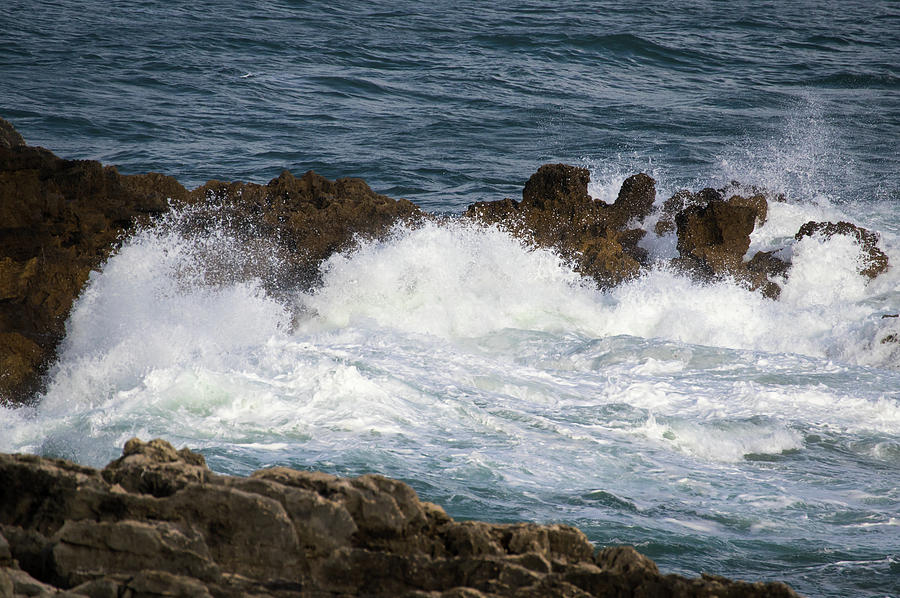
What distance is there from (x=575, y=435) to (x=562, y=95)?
42.6 feet

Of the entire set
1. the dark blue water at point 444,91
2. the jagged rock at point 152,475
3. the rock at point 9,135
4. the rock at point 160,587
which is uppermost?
the dark blue water at point 444,91

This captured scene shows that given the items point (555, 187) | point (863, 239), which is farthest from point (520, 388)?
point (863, 239)

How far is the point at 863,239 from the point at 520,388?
20.6ft

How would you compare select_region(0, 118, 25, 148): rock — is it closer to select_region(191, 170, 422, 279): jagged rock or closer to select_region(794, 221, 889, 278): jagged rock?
select_region(191, 170, 422, 279): jagged rock

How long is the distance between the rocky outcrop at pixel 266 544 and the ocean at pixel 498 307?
1.61m

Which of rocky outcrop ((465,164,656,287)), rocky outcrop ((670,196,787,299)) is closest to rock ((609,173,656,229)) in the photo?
rocky outcrop ((465,164,656,287))

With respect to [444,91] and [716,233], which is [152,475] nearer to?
[716,233]

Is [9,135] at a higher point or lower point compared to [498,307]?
higher

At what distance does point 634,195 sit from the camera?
10.8m

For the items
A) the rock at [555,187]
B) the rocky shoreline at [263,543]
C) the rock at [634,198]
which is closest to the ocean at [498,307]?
the rock at [634,198]

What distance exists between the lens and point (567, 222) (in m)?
9.80

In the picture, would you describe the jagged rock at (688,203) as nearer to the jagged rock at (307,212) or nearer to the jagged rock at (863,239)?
the jagged rock at (863,239)

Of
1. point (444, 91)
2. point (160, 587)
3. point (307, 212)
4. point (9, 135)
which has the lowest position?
point (160, 587)

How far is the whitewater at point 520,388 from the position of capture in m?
4.71
